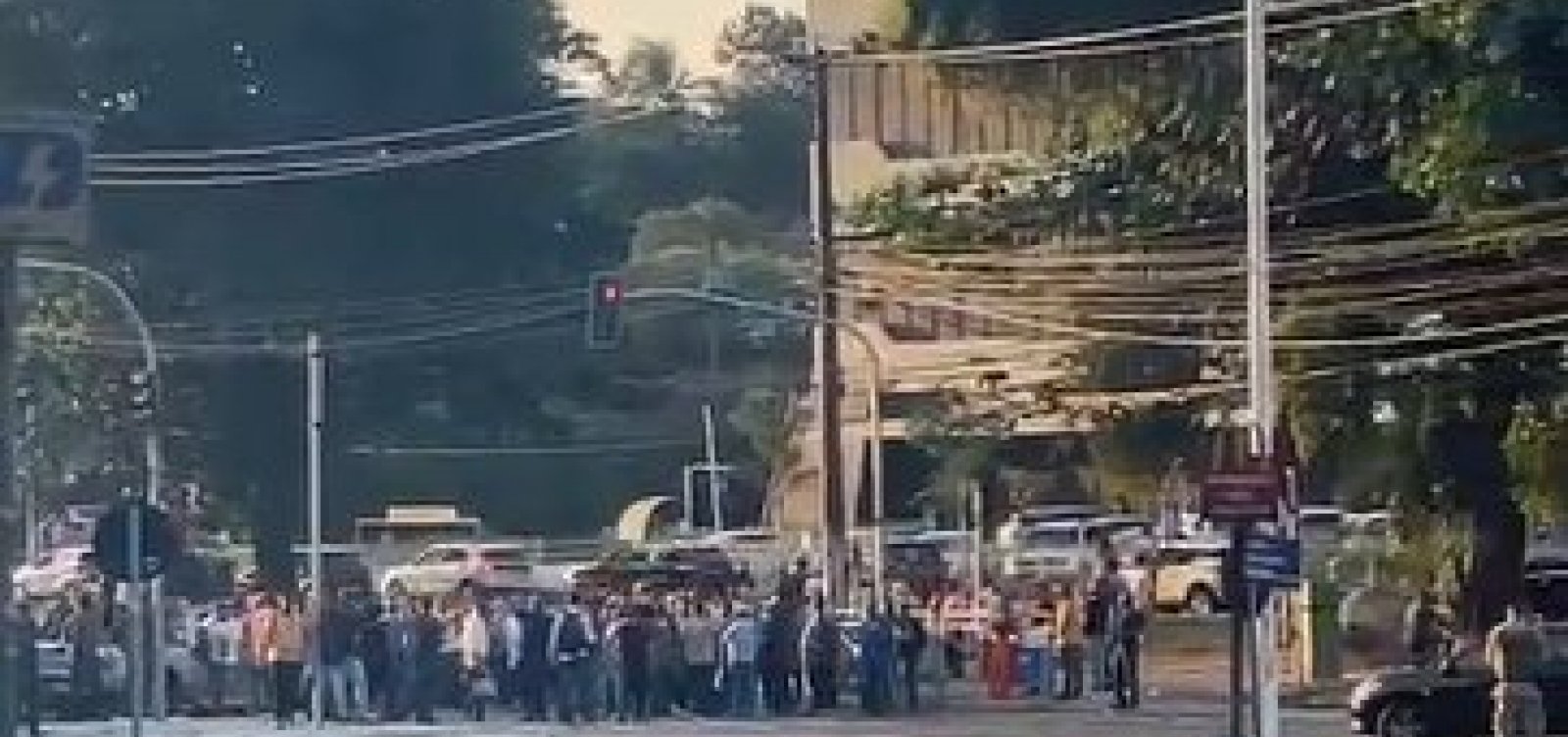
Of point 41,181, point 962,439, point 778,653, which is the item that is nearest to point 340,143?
point 962,439

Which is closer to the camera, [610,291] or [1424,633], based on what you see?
[1424,633]

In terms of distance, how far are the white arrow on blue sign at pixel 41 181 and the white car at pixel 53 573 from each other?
131 ft

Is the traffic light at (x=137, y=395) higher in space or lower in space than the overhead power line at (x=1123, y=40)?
lower

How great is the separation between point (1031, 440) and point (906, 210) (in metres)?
8.86

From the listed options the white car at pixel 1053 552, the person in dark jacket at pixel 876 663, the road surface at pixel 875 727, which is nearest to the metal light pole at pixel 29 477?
the white car at pixel 1053 552

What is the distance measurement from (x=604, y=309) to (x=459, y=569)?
66.3 feet

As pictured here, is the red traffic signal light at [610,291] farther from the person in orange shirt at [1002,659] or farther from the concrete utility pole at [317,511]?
the person in orange shirt at [1002,659]

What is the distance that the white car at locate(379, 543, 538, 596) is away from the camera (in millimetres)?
64250

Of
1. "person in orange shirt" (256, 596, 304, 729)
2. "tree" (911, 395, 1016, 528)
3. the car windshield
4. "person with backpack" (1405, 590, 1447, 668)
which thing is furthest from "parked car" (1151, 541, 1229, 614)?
"person in orange shirt" (256, 596, 304, 729)

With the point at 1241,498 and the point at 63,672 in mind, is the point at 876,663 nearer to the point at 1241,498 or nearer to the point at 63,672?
the point at 63,672

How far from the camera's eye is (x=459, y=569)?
68.7 meters

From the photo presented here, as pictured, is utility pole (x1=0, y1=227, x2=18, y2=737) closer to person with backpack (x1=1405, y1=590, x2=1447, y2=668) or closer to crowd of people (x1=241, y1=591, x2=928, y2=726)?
crowd of people (x1=241, y1=591, x2=928, y2=726)

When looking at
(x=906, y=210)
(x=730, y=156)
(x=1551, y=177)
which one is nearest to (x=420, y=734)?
(x=1551, y=177)

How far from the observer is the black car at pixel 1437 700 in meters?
39.2
